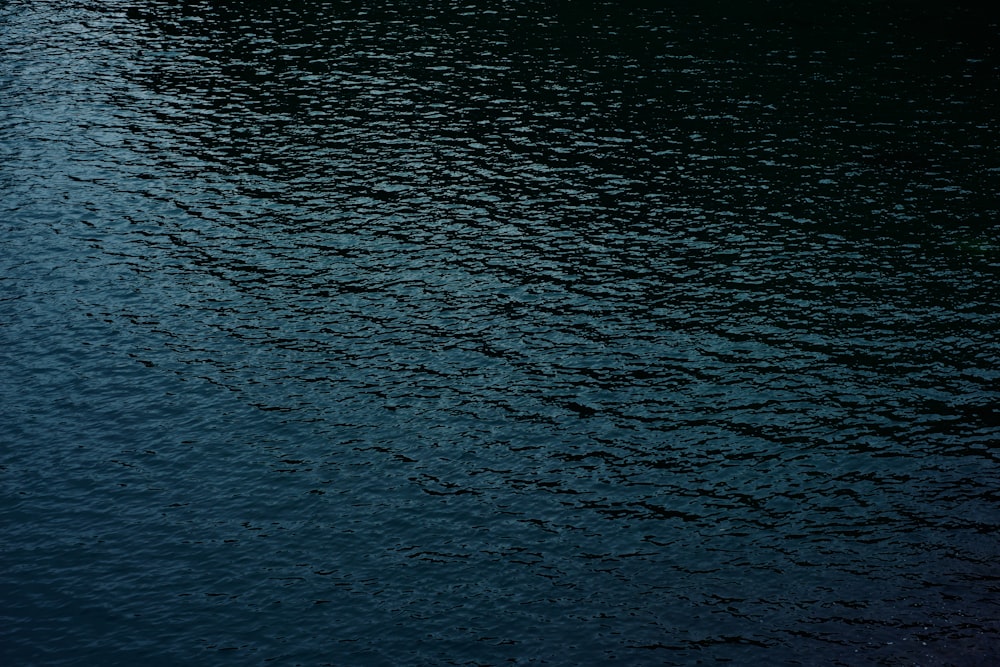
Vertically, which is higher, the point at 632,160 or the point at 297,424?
the point at 632,160

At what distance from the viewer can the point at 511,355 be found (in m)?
60.9

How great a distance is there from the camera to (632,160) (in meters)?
83.8

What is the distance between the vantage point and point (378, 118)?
309ft

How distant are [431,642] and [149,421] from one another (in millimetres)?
22722

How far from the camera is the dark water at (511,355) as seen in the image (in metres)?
43.2

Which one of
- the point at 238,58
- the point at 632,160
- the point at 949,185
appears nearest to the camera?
the point at 949,185

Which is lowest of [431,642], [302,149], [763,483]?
[431,642]

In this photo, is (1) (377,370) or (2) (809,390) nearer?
(2) (809,390)

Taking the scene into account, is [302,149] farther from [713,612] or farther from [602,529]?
[713,612]

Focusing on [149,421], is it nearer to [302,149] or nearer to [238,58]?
[302,149]

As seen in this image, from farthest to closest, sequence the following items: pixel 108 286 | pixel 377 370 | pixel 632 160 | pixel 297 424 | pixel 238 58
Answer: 1. pixel 238 58
2. pixel 632 160
3. pixel 108 286
4. pixel 377 370
5. pixel 297 424

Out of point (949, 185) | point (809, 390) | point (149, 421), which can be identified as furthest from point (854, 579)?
point (949, 185)

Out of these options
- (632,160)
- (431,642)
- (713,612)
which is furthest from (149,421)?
(632,160)

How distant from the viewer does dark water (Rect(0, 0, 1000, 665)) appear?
43156 millimetres
